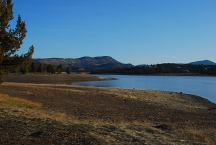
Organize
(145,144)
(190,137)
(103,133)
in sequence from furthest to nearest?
1. (190,137)
2. (103,133)
3. (145,144)

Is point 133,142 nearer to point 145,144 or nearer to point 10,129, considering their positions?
point 145,144

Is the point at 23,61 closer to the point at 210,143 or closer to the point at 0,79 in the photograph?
the point at 0,79

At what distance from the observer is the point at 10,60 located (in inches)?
1170

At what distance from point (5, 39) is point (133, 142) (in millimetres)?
16844

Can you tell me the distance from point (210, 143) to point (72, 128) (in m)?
5.51

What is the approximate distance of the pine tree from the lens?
28453mm

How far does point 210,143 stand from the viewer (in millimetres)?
16281

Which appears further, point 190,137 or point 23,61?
point 23,61

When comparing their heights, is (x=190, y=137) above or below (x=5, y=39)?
below

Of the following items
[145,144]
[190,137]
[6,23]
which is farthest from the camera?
[6,23]

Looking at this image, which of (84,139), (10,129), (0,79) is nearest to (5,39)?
(0,79)

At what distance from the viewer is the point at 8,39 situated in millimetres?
28750

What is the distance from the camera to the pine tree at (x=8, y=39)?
28453 mm

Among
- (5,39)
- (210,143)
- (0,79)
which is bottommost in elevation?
(210,143)
